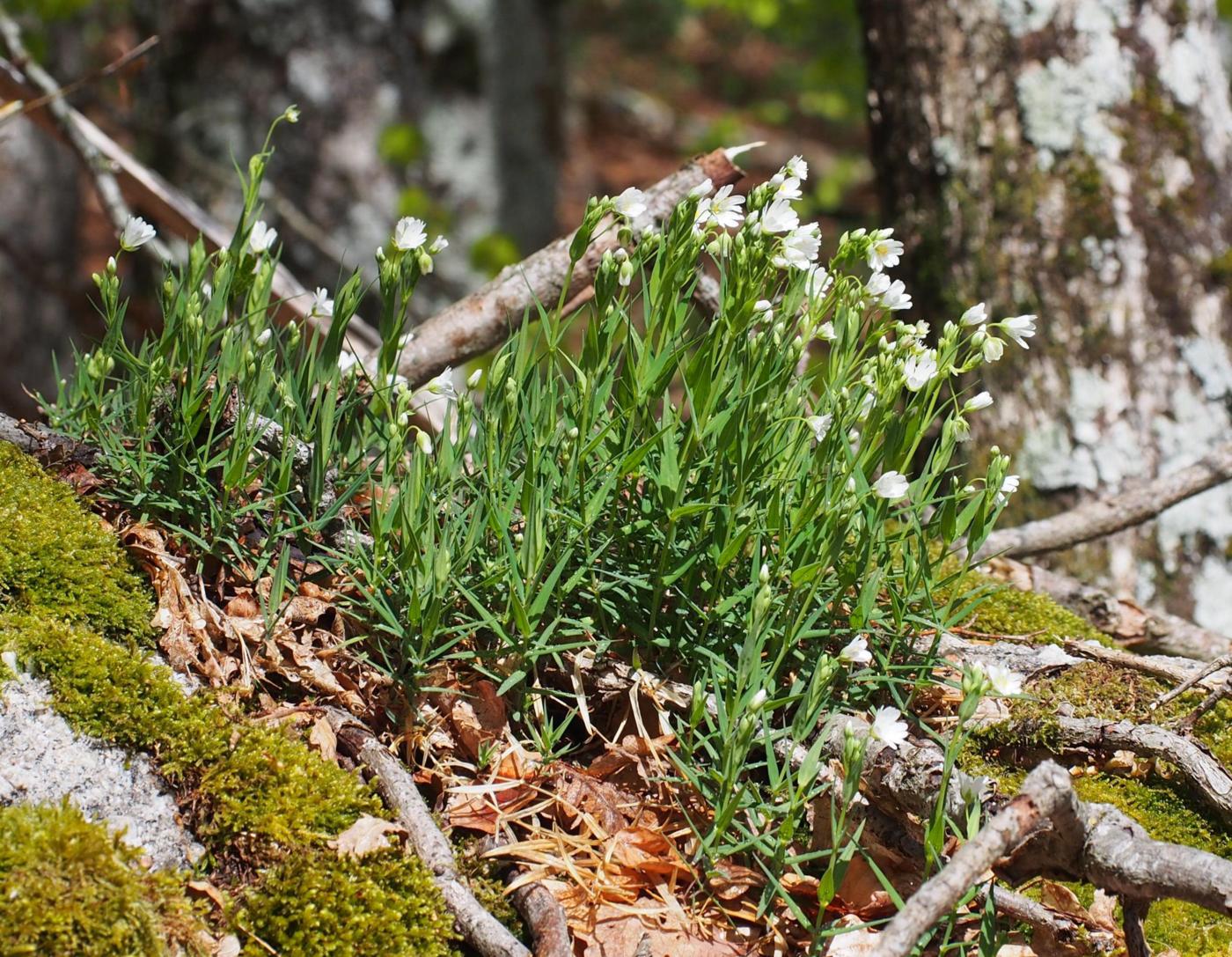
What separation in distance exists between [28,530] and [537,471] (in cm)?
93

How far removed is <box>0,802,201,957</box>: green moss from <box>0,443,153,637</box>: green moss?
390 millimetres

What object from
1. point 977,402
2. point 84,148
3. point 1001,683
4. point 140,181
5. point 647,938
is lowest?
point 647,938

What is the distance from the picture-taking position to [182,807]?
1768 millimetres

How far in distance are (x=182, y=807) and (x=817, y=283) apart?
1.47m

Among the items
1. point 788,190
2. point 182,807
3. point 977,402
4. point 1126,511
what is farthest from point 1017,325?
point 182,807

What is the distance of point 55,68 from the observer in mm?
7895

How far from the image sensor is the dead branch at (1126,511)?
3.11 m

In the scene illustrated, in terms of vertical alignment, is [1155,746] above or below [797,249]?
below

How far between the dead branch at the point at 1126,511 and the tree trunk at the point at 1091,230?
0.49 m

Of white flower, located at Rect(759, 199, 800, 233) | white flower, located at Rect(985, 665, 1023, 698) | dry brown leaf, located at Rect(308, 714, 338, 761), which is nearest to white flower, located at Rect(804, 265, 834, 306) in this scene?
white flower, located at Rect(759, 199, 800, 233)

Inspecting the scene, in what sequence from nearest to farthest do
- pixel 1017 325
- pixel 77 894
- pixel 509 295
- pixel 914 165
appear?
pixel 77 894
pixel 1017 325
pixel 509 295
pixel 914 165

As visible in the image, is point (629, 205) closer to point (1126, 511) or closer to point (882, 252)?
point (882, 252)

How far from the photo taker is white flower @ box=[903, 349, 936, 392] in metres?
1.86

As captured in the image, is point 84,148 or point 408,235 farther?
point 84,148
